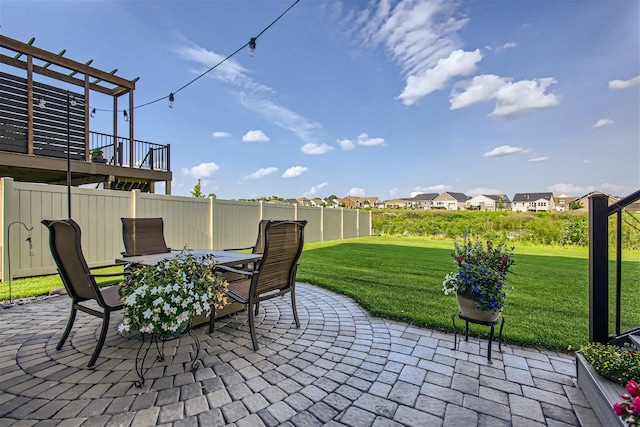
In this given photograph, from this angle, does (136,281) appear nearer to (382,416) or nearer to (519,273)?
(382,416)

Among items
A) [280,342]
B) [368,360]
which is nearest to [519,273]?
[368,360]

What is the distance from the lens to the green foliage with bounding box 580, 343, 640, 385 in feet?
5.12

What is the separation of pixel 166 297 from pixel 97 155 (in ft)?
34.6

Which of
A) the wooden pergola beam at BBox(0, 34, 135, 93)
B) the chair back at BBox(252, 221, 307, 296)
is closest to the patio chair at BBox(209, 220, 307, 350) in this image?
the chair back at BBox(252, 221, 307, 296)

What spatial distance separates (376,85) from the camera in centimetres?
1137

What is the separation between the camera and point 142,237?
4.18m

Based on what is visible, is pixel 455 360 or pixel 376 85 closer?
pixel 455 360

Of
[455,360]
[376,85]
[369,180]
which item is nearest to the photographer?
[455,360]

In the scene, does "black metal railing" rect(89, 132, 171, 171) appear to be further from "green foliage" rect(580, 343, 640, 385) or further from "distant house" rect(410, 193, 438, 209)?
"distant house" rect(410, 193, 438, 209)

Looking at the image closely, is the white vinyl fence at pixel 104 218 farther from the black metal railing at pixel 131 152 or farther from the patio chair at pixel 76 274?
the black metal railing at pixel 131 152

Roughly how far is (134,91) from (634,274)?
14.5 metres

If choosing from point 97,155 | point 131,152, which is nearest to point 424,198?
point 131,152

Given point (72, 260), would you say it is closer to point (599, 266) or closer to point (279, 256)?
point (279, 256)

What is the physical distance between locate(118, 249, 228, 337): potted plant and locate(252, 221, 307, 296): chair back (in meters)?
0.54
